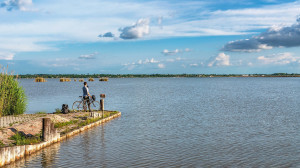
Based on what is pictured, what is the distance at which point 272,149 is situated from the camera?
1513 cm

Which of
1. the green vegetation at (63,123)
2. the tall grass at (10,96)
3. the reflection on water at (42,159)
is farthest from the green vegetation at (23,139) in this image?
the tall grass at (10,96)

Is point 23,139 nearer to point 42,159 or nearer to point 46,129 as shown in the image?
point 46,129

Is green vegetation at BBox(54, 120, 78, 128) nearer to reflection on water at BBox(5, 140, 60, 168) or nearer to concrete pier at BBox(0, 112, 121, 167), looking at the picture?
concrete pier at BBox(0, 112, 121, 167)

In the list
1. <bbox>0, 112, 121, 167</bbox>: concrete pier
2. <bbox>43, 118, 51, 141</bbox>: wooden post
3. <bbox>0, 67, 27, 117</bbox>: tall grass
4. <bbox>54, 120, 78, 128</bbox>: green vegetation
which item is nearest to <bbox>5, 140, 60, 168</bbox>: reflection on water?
<bbox>0, 112, 121, 167</bbox>: concrete pier

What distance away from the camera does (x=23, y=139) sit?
14953mm

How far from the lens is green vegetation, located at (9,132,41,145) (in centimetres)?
1448

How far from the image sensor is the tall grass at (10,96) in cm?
2220

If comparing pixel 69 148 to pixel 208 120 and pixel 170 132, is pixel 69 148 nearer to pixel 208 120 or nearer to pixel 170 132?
pixel 170 132

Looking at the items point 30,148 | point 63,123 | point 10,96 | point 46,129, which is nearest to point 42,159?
point 30,148

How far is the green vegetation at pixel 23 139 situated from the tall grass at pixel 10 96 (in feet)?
24.5

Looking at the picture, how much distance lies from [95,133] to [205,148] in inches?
295

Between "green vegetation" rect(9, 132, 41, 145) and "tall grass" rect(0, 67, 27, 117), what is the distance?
24.5 feet

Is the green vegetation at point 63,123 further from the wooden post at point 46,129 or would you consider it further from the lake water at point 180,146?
the wooden post at point 46,129

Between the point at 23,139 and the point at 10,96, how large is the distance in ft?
31.6
